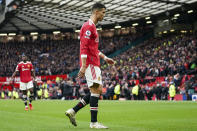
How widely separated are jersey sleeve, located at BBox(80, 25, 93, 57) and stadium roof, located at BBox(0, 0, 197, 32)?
27.4 m

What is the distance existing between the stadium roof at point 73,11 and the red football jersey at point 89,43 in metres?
27.3

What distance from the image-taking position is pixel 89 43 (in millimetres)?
6328

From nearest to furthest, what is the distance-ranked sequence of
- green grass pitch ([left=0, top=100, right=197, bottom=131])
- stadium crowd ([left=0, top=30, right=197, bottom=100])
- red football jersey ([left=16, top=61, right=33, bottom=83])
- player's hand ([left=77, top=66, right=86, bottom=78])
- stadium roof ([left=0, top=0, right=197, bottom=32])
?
1. player's hand ([left=77, top=66, right=86, bottom=78])
2. green grass pitch ([left=0, top=100, right=197, bottom=131])
3. red football jersey ([left=16, top=61, right=33, bottom=83])
4. stadium crowd ([left=0, top=30, right=197, bottom=100])
5. stadium roof ([left=0, top=0, right=197, bottom=32])

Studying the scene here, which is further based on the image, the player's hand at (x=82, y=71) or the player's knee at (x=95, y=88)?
the player's knee at (x=95, y=88)

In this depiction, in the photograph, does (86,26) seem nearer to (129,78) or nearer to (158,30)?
(129,78)

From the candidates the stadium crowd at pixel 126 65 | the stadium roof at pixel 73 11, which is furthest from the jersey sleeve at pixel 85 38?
the stadium roof at pixel 73 11

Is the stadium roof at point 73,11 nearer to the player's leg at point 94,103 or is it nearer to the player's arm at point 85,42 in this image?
the player's arm at point 85,42

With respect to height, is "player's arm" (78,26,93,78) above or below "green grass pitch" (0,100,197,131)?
above

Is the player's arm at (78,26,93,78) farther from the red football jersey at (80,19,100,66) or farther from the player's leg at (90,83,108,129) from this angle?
the player's leg at (90,83,108,129)

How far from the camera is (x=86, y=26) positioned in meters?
6.26

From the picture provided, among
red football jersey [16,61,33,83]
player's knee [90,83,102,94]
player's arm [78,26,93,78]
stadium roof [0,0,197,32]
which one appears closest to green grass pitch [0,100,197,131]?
player's knee [90,83,102,94]

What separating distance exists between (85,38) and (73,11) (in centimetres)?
3191

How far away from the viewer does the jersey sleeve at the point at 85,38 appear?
613 centimetres

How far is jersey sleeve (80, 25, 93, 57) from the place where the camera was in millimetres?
6133
